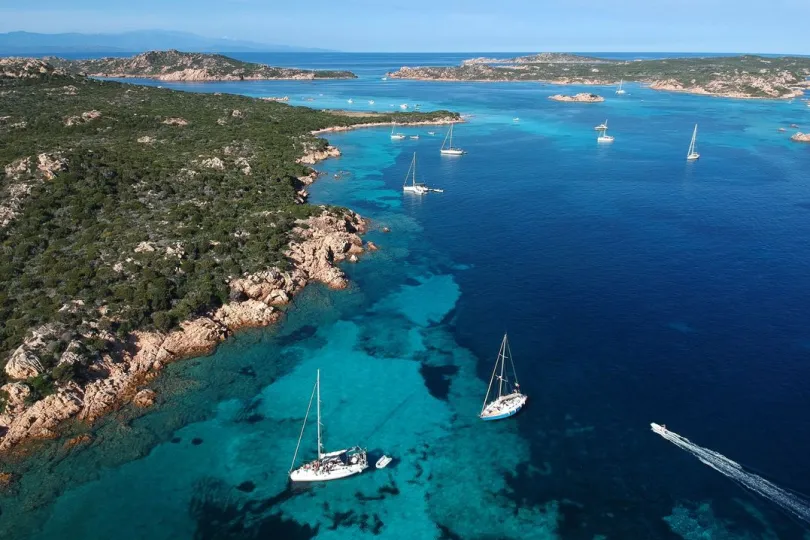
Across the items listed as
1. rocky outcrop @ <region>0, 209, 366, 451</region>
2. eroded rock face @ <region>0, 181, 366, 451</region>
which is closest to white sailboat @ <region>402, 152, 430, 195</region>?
rocky outcrop @ <region>0, 209, 366, 451</region>

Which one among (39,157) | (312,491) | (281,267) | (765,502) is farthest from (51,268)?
(765,502)

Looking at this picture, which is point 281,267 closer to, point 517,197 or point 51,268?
point 51,268

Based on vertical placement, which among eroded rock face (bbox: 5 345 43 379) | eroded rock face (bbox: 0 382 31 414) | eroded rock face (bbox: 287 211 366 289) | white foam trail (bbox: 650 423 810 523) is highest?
eroded rock face (bbox: 287 211 366 289)

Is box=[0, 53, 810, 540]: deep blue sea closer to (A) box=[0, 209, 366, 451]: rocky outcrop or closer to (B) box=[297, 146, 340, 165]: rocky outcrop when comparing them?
(A) box=[0, 209, 366, 451]: rocky outcrop

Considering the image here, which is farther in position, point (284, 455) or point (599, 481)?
point (284, 455)

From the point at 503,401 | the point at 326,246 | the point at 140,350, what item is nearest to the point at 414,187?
the point at 326,246

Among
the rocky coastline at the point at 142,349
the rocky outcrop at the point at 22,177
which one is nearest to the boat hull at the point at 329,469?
the rocky coastline at the point at 142,349
